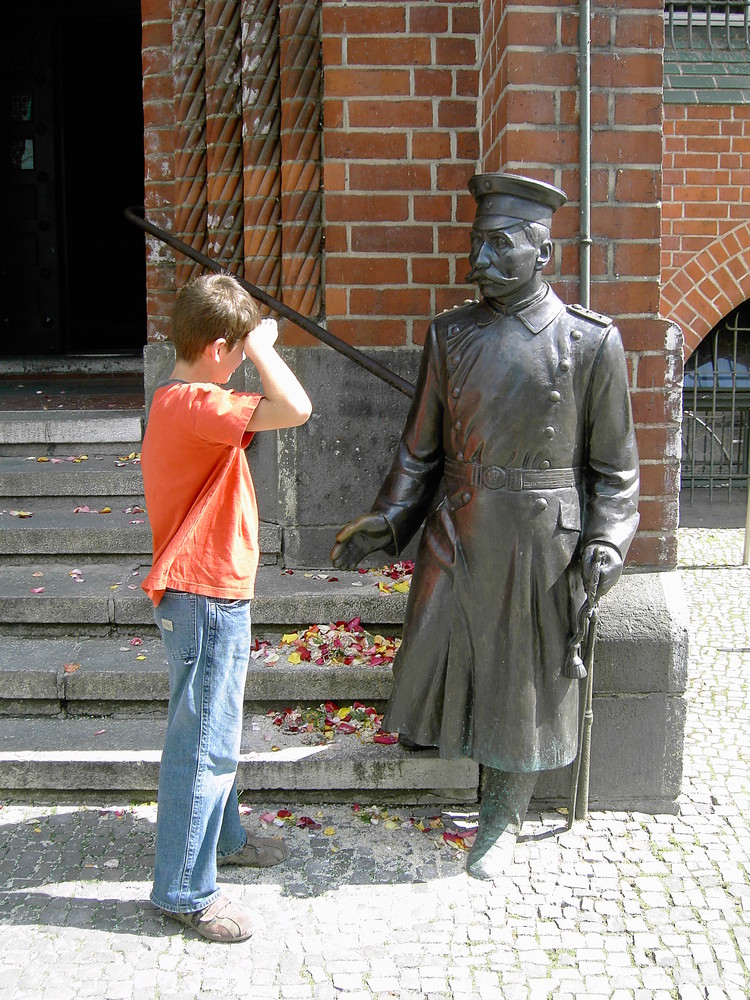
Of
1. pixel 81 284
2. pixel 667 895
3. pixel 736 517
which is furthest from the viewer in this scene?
pixel 81 284

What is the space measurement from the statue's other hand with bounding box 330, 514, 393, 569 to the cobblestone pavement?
831 mm

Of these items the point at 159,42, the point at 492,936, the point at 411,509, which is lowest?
the point at 492,936

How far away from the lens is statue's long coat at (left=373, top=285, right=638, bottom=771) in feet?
9.30

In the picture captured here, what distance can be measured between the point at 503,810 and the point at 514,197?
67.1 inches

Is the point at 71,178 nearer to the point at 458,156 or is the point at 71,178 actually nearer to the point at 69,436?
the point at 69,436

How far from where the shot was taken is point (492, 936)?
2.63m

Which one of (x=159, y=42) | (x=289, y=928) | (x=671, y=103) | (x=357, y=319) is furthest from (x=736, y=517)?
(x=289, y=928)

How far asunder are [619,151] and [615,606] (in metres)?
1.38

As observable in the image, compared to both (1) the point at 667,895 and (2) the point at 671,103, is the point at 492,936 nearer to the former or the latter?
(1) the point at 667,895

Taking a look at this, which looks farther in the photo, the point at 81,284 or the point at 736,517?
the point at 81,284

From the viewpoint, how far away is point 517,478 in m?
2.85

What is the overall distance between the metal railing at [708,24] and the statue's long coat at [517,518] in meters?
5.46

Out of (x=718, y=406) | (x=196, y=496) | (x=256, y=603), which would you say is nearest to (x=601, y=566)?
(x=196, y=496)

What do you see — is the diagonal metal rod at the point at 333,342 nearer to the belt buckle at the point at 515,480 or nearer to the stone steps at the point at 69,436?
the belt buckle at the point at 515,480
